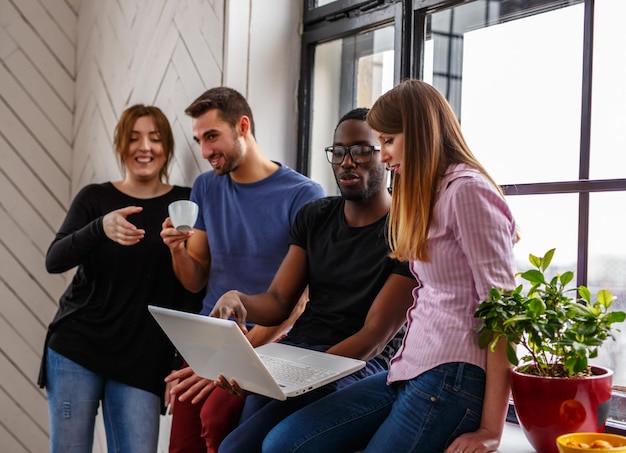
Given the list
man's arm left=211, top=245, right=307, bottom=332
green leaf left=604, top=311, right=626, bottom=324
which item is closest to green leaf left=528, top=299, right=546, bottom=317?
green leaf left=604, top=311, right=626, bottom=324

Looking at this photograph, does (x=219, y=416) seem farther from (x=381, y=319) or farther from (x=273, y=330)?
(x=381, y=319)

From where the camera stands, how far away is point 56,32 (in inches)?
136

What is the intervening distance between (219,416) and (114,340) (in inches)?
27.3

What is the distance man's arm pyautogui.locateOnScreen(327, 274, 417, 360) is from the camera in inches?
69.1

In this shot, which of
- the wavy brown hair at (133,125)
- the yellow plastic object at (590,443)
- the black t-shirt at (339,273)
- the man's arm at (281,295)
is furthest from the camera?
the wavy brown hair at (133,125)

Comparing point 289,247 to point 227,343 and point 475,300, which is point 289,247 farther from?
point 475,300

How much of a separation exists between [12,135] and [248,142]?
1.52m

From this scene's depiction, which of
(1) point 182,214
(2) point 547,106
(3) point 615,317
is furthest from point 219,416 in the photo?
(2) point 547,106

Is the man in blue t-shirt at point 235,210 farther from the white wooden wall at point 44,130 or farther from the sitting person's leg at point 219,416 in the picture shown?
the white wooden wall at point 44,130

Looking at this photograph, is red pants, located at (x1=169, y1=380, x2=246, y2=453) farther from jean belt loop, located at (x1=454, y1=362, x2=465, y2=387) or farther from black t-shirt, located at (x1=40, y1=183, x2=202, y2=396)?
jean belt loop, located at (x1=454, y1=362, x2=465, y2=387)

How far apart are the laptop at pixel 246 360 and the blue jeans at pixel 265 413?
0.11m

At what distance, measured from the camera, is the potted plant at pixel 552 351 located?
4.50 ft

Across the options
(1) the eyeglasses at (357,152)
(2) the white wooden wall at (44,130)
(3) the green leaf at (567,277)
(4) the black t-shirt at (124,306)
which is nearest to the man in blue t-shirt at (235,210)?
(4) the black t-shirt at (124,306)

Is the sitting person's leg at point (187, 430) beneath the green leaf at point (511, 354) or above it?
beneath
